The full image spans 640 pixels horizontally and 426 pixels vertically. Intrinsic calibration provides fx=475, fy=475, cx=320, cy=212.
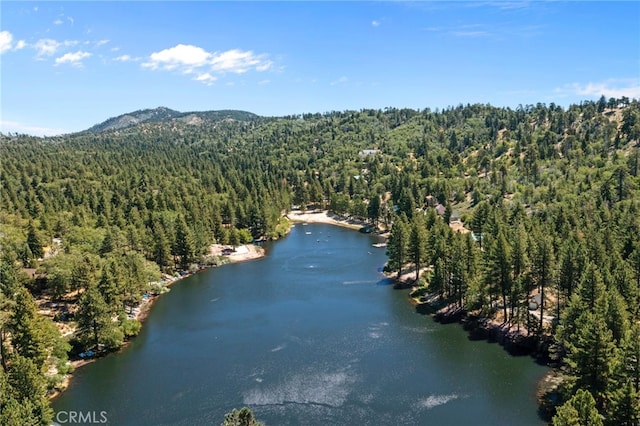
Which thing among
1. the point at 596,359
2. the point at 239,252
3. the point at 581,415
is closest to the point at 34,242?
Answer: the point at 239,252

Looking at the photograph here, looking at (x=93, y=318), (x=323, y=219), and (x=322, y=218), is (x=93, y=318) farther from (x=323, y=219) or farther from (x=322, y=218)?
(x=322, y=218)

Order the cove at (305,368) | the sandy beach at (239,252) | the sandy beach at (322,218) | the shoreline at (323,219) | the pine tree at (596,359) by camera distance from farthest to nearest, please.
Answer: the sandy beach at (322,218), the shoreline at (323,219), the sandy beach at (239,252), the cove at (305,368), the pine tree at (596,359)

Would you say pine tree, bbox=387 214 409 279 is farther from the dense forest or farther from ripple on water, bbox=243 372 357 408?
ripple on water, bbox=243 372 357 408

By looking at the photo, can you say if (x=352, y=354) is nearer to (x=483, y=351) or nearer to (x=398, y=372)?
(x=398, y=372)

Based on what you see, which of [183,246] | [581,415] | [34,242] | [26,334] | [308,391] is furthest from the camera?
[183,246]

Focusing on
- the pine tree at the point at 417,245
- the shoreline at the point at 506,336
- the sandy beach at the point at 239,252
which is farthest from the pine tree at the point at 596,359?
the sandy beach at the point at 239,252

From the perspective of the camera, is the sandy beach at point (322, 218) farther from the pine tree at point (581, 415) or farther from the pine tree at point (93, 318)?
the pine tree at point (581, 415)

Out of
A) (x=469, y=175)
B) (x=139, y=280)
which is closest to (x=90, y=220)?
(x=139, y=280)
